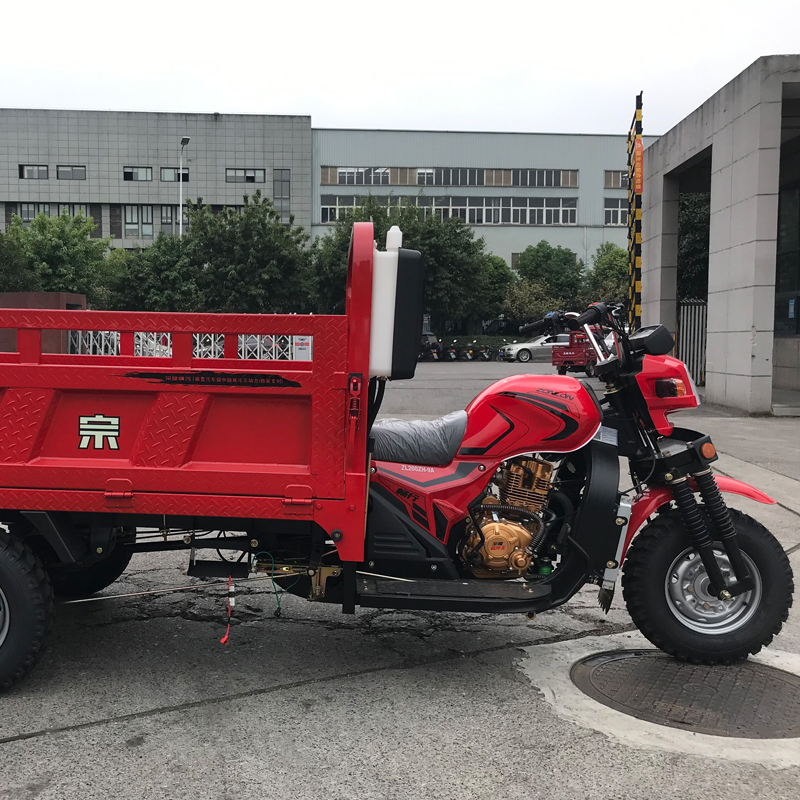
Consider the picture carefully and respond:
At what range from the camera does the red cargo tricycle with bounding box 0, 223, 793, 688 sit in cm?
362

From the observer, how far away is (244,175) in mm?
68375

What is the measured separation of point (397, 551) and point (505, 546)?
1.65 feet

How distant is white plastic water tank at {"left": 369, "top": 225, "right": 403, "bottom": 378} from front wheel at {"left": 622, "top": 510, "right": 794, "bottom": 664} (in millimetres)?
1512

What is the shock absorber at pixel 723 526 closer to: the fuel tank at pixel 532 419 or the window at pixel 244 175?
the fuel tank at pixel 532 419

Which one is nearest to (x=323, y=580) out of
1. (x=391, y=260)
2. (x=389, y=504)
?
(x=389, y=504)

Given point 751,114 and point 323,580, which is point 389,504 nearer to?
point 323,580

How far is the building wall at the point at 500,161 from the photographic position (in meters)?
67.4

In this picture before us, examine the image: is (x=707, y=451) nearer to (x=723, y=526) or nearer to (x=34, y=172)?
(x=723, y=526)

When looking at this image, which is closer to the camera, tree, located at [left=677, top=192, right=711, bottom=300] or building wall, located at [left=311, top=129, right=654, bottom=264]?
tree, located at [left=677, top=192, right=711, bottom=300]

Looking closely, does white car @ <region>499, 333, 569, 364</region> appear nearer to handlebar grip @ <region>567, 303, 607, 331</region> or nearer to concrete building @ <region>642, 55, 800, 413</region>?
concrete building @ <region>642, 55, 800, 413</region>

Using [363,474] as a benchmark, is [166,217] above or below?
above

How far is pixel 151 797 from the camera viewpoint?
288 centimetres

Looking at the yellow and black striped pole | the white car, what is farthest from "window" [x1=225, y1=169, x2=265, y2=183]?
the yellow and black striped pole

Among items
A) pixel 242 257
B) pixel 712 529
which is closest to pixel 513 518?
pixel 712 529
